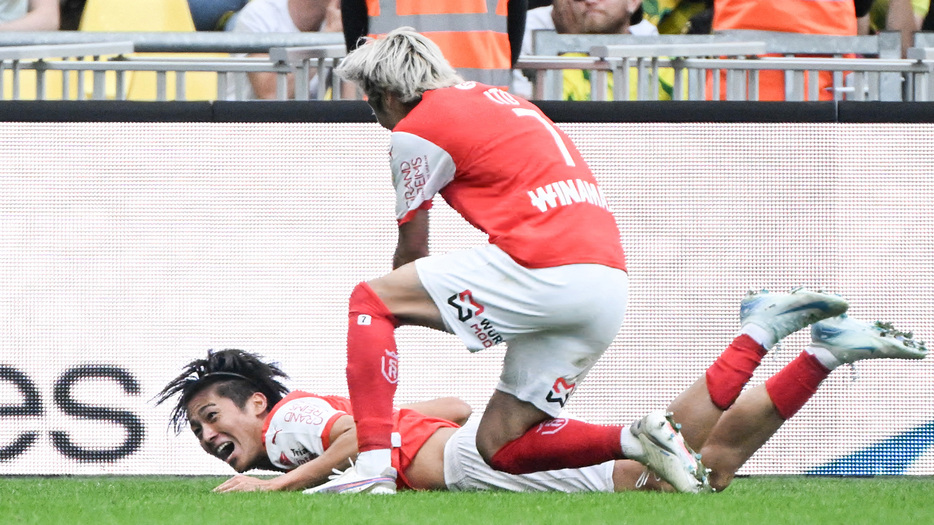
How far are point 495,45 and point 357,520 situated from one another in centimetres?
273

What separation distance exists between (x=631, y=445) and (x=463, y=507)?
57 cm

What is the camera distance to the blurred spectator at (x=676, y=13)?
26.9 feet

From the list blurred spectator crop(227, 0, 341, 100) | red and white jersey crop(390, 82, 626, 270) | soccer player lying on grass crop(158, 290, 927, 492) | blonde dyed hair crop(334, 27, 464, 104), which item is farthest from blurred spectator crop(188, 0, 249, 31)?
red and white jersey crop(390, 82, 626, 270)

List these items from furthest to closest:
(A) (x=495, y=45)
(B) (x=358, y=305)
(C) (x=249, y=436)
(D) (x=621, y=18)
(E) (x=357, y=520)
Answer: (D) (x=621, y=18)
(A) (x=495, y=45)
(C) (x=249, y=436)
(B) (x=358, y=305)
(E) (x=357, y=520)

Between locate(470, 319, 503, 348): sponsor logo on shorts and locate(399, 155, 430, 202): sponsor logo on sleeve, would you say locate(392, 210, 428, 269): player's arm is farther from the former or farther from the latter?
locate(470, 319, 503, 348): sponsor logo on shorts

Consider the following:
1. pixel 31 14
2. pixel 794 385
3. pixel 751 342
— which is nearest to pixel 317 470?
pixel 751 342

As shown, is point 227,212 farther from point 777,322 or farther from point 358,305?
point 777,322

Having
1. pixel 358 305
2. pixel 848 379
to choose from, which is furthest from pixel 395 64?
pixel 848 379

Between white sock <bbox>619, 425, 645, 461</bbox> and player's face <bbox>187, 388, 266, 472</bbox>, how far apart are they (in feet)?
5.17

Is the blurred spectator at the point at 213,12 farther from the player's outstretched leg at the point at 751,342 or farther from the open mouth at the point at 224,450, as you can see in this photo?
the player's outstretched leg at the point at 751,342

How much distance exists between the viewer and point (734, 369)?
4746 mm

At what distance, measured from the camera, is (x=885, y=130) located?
5648 millimetres

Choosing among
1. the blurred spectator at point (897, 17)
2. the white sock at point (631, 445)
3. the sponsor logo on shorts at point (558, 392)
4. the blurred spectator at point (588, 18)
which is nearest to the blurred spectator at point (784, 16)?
the blurred spectator at point (588, 18)

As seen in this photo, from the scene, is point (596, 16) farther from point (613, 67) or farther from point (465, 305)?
point (465, 305)
